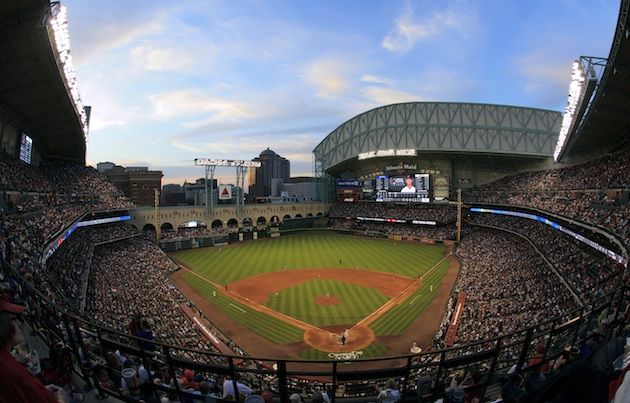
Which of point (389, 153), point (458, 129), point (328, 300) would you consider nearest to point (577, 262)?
point (328, 300)

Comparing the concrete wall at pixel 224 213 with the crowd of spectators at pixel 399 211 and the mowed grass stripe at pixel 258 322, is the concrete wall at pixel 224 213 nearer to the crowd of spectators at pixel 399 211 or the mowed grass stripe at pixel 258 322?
the crowd of spectators at pixel 399 211

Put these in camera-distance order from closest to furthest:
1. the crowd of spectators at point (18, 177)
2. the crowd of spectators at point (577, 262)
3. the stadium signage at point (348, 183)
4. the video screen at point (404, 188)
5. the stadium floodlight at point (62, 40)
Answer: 1. the stadium floodlight at point (62, 40)
2. the crowd of spectators at point (577, 262)
3. the crowd of spectators at point (18, 177)
4. the video screen at point (404, 188)
5. the stadium signage at point (348, 183)

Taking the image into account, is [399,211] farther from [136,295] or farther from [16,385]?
[16,385]

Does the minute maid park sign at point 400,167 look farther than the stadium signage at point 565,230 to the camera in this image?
Yes

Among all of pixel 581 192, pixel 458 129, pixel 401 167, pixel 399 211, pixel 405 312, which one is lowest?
pixel 405 312

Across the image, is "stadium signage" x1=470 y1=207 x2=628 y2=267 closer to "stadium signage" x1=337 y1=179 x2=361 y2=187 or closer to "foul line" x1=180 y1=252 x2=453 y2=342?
"foul line" x1=180 y1=252 x2=453 y2=342

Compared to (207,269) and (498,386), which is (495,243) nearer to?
(207,269)

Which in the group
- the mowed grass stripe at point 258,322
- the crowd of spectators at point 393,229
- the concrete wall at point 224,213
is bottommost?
the mowed grass stripe at point 258,322

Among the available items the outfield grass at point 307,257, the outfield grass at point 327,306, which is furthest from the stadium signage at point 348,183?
the outfield grass at point 327,306
